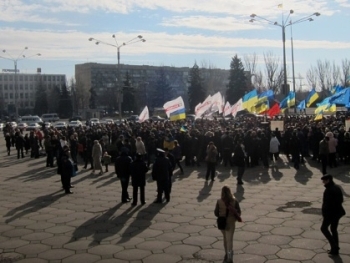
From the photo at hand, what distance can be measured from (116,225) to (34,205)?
11.7 feet

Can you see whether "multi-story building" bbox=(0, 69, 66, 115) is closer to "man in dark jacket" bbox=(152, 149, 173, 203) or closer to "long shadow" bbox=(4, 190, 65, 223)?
"long shadow" bbox=(4, 190, 65, 223)

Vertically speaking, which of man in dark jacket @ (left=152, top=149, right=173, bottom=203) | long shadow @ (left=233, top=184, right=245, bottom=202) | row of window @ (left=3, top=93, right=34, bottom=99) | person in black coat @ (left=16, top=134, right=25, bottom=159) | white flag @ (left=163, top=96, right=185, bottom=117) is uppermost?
row of window @ (left=3, top=93, right=34, bottom=99)

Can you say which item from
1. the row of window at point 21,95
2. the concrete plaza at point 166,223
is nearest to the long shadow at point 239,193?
the concrete plaza at point 166,223

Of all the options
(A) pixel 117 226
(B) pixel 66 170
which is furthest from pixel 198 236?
(B) pixel 66 170

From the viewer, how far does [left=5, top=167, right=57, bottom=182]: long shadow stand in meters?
18.4

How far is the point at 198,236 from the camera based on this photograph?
9.43m

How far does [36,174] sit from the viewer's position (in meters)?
19.5

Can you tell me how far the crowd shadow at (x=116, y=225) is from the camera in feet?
31.8

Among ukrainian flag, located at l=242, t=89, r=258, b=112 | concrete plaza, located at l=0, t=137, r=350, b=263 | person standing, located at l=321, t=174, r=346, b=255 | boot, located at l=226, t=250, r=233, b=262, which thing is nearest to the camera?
boot, located at l=226, t=250, r=233, b=262

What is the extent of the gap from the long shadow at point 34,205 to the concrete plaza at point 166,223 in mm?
26

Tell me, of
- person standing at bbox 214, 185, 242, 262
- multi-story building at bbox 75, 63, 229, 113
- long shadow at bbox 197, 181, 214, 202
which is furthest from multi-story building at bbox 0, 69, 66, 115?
person standing at bbox 214, 185, 242, 262

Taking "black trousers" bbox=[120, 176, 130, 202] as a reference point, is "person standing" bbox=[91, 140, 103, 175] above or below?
above

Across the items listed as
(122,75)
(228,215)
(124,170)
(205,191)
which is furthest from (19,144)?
(122,75)

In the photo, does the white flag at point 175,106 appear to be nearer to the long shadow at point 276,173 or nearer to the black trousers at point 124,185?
the long shadow at point 276,173
